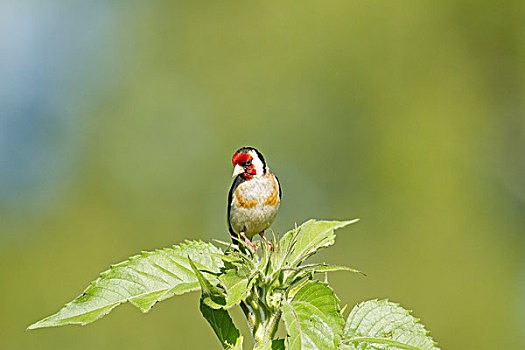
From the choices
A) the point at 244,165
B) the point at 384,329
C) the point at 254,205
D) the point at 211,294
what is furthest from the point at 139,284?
the point at 244,165

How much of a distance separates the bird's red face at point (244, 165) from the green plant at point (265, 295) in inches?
28.0

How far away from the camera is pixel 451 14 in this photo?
12.2m

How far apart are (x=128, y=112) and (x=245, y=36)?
274 centimetres

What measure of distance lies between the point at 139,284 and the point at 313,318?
0.38 m

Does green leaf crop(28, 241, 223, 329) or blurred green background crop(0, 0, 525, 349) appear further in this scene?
blurred green background crop(0, 0, 525, 349)

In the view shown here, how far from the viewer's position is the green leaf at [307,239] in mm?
1285

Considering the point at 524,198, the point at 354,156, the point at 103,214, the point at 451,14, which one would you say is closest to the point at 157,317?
the point at 103,214

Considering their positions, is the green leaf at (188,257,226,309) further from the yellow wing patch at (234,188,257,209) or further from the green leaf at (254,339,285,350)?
the yellow wing patch at (234,188,257,209)

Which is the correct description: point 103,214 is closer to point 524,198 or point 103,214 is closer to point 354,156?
point 354,156

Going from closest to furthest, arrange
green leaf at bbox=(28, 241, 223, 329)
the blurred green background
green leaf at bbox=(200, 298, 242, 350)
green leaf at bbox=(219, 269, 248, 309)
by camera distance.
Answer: green leaf at bbox=(219, 269, 248, 309), green leaf at bbox=(28, 241, 223, 329), green leaf at bbox=(200, 298, 242, 350), the blurred green background

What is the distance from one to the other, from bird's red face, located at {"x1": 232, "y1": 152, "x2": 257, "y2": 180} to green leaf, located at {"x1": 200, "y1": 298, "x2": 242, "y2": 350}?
79cm

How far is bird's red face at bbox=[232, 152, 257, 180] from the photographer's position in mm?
2051

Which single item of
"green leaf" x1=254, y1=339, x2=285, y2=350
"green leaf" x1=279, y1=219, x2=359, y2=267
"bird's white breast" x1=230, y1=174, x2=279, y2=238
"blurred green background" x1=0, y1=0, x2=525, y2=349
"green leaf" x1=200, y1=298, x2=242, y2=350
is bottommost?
"green leaf" x1=254, y1=339, x2=285, y2=350

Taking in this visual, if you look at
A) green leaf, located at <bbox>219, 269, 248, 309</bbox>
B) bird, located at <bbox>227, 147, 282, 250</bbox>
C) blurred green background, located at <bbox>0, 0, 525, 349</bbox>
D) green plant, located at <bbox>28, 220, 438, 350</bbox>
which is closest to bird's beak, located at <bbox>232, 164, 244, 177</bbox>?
bird, located at <bbox>227, 147, 282, 250</bbox>
